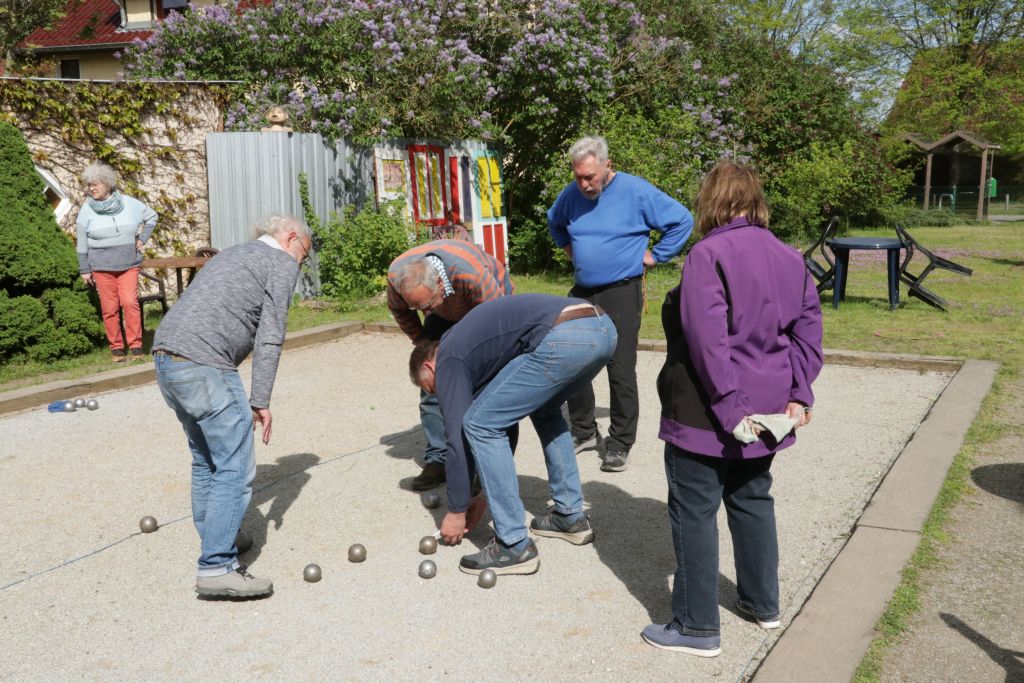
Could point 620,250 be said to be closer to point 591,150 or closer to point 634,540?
point 591,150

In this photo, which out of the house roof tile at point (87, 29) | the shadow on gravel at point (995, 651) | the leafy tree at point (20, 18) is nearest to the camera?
the shadow on gravel at point (995, 651)

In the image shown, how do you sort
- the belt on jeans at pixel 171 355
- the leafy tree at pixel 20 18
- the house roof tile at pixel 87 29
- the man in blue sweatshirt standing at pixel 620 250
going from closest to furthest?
the belt on jeans at pixel 171 355 → the man in blue sweatshirt standing at pixel 620 250 → the leafy tree at pixel 20 18 → the house roof tile at pixel 87 29

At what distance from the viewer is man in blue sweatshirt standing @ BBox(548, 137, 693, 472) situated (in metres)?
5.82

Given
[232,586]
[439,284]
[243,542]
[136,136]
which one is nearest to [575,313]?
[439,284]

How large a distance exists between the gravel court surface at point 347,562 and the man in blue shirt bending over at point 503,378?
0.33m

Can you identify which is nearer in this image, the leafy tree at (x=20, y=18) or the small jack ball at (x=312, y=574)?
the small jack ball at (x=312, y=574)

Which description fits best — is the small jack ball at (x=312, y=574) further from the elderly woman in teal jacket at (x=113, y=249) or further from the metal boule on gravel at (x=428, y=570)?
the elderly woman in teal jacket at (x=113, y=249)

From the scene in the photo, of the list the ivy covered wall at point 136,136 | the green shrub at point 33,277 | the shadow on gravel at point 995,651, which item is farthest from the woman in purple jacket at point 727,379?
the ivy covered wall at point 136,136

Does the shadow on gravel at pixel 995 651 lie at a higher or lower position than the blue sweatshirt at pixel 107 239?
lower

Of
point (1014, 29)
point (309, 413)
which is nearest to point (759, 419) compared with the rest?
point (309, 413)

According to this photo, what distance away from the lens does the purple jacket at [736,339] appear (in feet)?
10.6

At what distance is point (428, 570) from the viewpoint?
14.0 ft

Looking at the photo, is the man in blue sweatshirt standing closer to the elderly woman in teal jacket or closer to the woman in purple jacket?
the woman in purple jacket

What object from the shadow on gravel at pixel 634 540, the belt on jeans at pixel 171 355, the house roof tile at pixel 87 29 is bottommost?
the shadow on gravel at pixel 634 540
